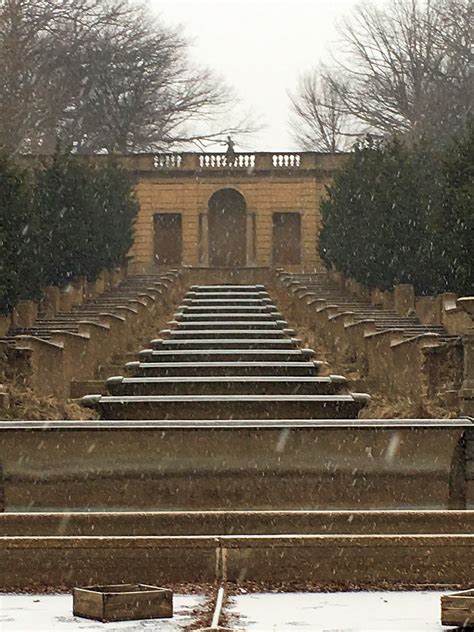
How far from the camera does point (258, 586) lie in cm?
1038

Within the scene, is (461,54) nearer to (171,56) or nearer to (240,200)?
(240,200)

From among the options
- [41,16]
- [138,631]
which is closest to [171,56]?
[41,16]

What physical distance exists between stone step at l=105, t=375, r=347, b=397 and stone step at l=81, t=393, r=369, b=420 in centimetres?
134

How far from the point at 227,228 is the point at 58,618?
64.3 meters

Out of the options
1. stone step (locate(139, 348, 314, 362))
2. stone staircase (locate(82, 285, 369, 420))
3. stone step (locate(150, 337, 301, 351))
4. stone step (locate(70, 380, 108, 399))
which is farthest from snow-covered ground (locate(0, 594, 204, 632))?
stone step (locate(70, 380, 108, 399))

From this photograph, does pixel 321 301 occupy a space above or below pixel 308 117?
below

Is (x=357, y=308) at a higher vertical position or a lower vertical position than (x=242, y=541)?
lower

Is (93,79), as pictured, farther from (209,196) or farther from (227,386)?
(227,386)

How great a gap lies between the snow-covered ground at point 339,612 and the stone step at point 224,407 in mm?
6145

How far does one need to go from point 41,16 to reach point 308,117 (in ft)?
108

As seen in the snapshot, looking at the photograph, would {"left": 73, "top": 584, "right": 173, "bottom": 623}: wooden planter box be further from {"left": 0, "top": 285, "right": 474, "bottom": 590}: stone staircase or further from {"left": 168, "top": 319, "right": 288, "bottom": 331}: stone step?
{"left": 168, "top": 319, "right": 288, "bottom": 331}: stone step

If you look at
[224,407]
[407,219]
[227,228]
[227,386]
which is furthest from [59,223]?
[227,228]

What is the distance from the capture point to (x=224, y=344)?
22.9 metres

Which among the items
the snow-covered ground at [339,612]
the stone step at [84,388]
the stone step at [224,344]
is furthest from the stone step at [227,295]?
the snow-covered ground at [339,612]
